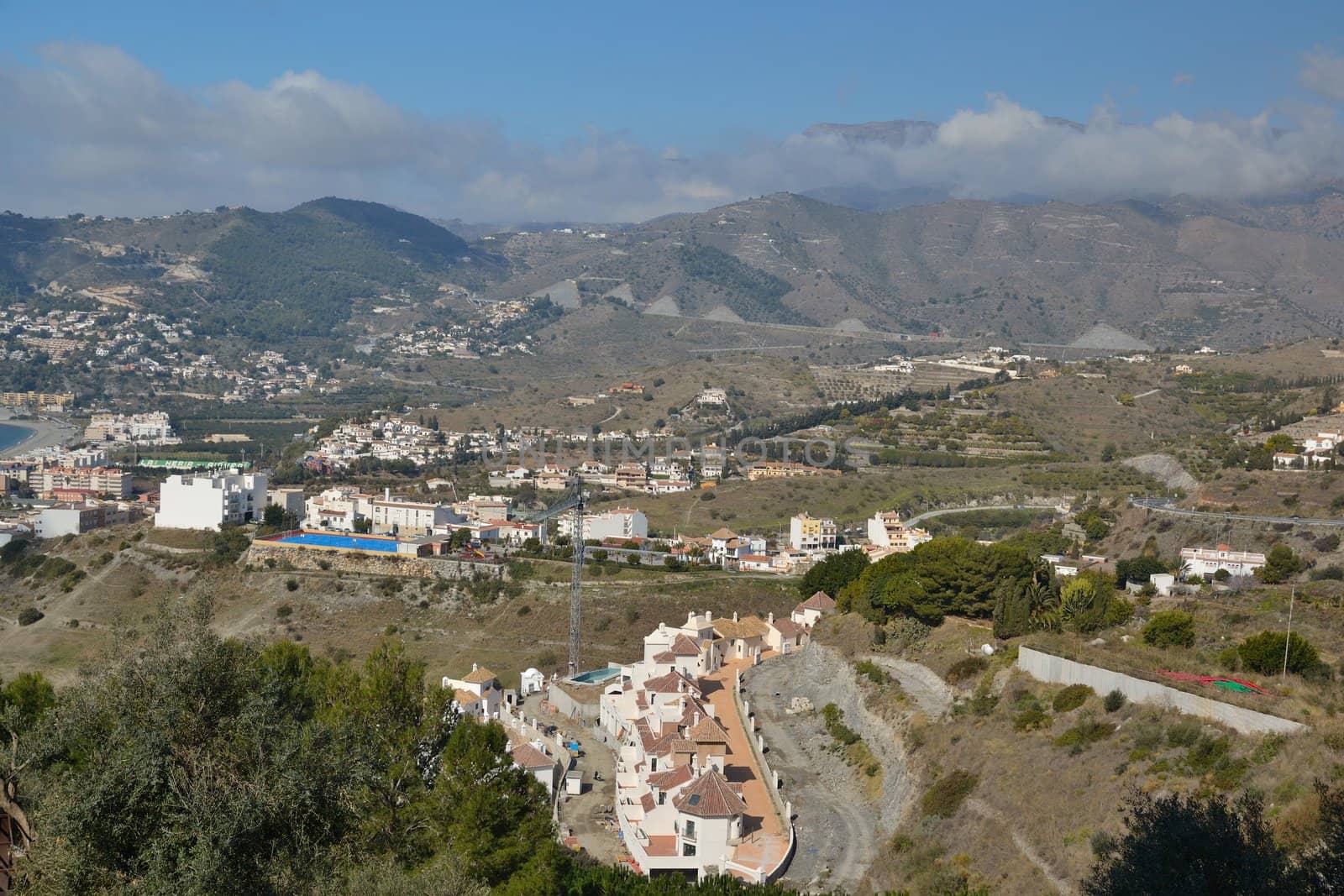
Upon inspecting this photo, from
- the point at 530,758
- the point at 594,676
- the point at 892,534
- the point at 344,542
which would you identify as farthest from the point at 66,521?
the point at 530,758

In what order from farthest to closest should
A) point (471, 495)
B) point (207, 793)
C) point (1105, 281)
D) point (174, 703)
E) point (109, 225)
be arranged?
point (109, 225)
point (1105, 281)
point (471, 495)
point (174, 703)
point (207, 793)

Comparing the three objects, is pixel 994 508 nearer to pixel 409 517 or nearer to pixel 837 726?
pixel 409 517

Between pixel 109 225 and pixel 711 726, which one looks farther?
pixel 109 225

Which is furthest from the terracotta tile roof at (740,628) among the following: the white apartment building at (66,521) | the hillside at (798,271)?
the hillside at (798,271)

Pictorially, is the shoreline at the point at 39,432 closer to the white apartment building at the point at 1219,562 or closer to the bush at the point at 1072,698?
the white apartment building at the point at 1219,562

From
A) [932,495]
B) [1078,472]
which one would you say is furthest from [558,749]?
[1078,472]

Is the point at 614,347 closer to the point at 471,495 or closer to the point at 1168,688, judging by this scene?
the point at 471,495
